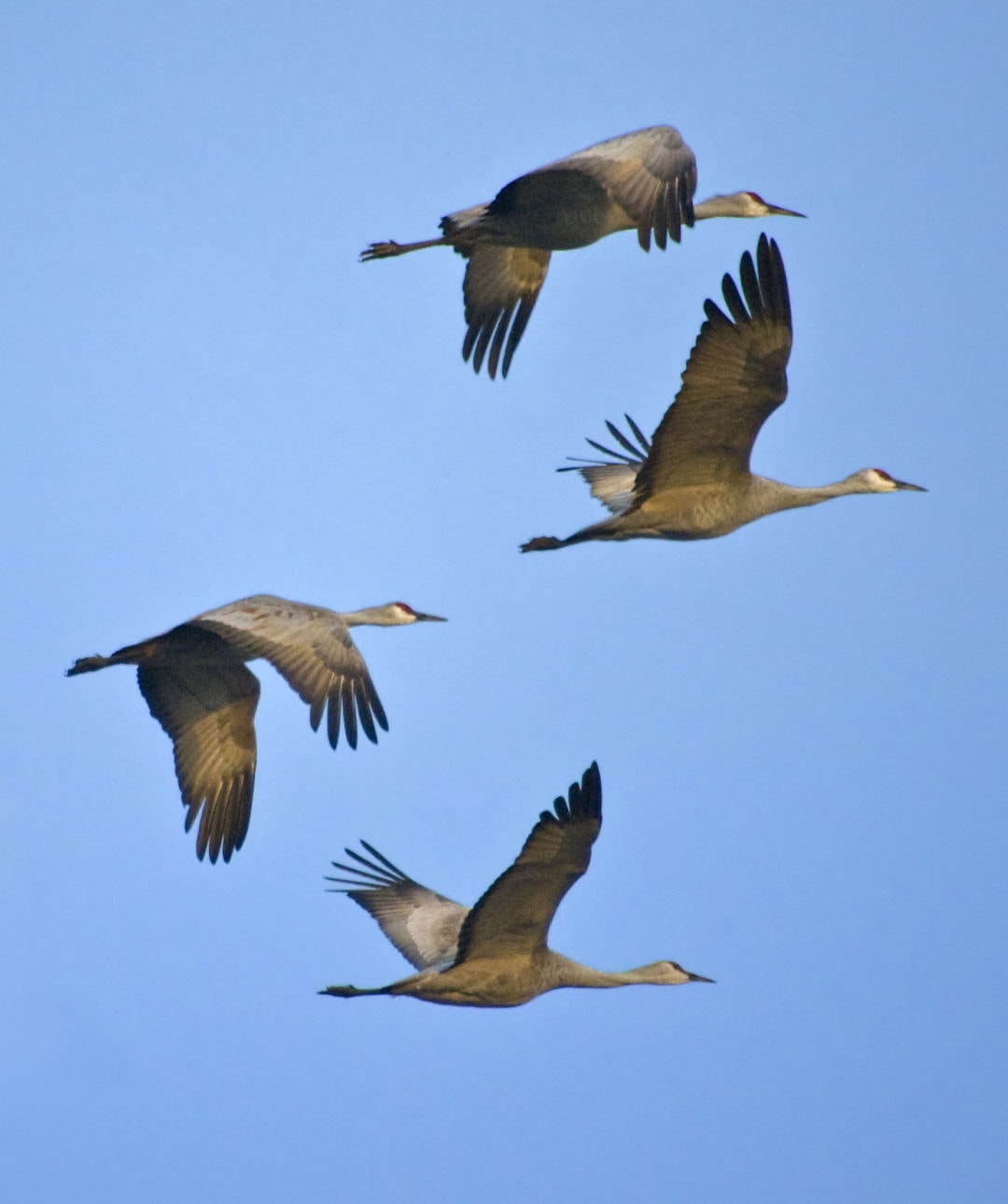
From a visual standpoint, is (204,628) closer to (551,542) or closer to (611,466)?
(551,542)

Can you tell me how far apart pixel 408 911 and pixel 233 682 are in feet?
5.35

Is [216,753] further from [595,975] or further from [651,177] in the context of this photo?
[651,177]

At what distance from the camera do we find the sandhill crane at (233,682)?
37.0ft

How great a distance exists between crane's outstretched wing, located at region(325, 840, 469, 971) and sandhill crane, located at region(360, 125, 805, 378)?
3.00 metres

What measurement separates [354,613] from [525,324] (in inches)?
77.8

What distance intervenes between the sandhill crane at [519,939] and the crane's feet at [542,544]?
4.97 ft

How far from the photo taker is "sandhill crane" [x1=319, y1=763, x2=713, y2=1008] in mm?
10500

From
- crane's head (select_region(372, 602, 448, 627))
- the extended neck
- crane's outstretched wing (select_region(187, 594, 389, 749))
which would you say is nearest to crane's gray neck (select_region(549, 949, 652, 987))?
the extended neck

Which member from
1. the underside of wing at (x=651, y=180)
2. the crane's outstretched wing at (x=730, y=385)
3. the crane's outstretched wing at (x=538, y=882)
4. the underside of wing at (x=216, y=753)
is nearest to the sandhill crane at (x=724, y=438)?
the crane's outstretched wing at (x=730, y=385)

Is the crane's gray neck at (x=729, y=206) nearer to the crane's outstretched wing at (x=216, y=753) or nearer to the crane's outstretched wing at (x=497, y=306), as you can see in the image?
the crane's outstretched wing at (x=497, y=306)

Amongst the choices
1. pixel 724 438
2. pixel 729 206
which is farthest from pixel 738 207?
pixel 724 438

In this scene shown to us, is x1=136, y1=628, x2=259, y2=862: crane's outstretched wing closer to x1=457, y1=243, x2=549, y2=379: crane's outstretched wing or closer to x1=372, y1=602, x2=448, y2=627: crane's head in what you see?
x1=372, y1=602, x2=448, y2=627: crane's head

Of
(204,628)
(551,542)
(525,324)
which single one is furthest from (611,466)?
(204,628)

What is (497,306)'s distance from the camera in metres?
13.5
